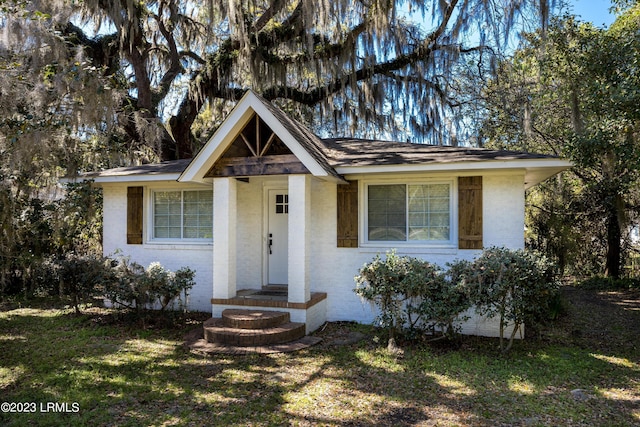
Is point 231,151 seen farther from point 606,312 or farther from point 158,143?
point 606,312

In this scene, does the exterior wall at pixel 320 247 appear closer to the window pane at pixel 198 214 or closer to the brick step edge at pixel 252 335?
the window pane at pixel 198 214

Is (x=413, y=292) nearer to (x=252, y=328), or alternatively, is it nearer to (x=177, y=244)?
(x=252, y=328)

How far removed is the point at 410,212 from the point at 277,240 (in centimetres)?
284

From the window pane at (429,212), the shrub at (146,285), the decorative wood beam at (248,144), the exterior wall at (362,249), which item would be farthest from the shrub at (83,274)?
the window pane at (429,212)

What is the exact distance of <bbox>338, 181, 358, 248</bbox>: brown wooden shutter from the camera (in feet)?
25.4

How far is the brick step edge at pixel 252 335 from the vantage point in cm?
630

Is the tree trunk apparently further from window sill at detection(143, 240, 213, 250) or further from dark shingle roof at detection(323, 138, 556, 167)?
window sill at detection(143, 240, 213, 250)

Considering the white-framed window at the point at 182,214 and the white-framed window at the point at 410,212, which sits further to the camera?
the white-framed window at the point at 182,214

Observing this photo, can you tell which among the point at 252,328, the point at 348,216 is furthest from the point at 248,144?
the point at 252,328

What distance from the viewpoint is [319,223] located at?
26.3 feet

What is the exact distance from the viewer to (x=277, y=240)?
8.61 m

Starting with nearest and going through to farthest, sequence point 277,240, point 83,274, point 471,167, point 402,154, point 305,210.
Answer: point 471,167 → point 305,210 → point 83,274 → point 402,154 → point 277,240

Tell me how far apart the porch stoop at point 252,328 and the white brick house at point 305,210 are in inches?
9.0

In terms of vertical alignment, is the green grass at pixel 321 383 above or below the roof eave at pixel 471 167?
below
